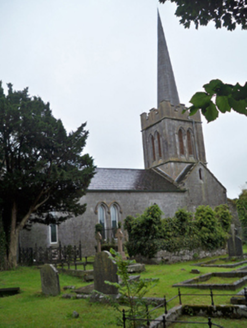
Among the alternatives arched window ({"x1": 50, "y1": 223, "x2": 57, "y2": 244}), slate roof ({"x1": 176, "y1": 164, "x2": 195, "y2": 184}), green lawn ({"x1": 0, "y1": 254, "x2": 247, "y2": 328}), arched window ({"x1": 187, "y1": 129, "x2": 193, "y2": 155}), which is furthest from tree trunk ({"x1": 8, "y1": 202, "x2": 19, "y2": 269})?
arched window ({"x1": 187, "y1": 129, "x2": 193, "y2": 155})

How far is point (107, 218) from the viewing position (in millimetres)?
26766

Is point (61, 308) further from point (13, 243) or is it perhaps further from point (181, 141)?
point (181, 141)

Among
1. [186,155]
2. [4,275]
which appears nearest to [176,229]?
[4,275]

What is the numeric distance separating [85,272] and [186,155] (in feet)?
78.2

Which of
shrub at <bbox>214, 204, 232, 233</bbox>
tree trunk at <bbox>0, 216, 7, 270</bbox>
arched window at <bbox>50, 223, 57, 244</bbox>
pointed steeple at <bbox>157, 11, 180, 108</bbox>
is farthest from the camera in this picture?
pointed steeple at <bbox>157, 11, 180, 108</bbox>

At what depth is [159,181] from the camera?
31.4 metres

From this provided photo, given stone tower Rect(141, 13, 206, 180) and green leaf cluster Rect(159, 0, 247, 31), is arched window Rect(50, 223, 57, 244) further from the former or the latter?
green leaf cluster Rect(159, 0, 247, 31)

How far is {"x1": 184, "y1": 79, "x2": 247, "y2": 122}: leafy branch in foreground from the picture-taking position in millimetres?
2357

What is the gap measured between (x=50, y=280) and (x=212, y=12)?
31.2 feet

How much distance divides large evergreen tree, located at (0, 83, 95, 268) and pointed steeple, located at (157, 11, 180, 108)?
2026cm

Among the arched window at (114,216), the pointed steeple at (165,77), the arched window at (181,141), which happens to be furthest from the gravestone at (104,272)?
the pointed steeple at (165,77)

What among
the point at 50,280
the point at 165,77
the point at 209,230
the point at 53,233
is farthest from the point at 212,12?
the point at 165,77

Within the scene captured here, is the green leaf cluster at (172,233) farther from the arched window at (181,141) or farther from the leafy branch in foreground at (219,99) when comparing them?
the leafy branch in foreground at (219,99)

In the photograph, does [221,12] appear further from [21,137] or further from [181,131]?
[181,131]
